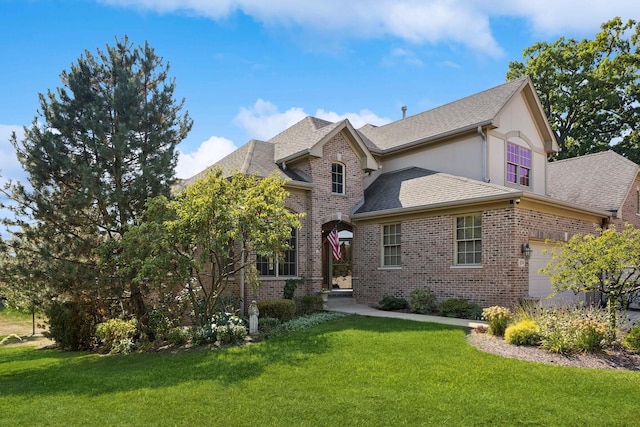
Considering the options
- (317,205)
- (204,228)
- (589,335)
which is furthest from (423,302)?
(204,228)

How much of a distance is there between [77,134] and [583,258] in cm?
1356

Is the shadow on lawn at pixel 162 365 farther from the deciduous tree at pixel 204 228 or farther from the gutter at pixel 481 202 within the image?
the gutter at pixel 481 202

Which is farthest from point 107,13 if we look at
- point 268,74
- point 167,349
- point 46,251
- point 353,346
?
point 353,346

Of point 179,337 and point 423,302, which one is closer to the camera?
point 179,337

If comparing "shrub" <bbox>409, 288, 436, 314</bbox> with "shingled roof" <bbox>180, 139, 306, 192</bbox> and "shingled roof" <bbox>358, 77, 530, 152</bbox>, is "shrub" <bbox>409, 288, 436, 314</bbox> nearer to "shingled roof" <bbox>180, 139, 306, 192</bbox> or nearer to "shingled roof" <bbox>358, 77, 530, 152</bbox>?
"shingled roof" <bbox>180, 139, 306, 192</bbox>

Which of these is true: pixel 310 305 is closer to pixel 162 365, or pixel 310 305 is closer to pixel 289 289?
pixel 289 289

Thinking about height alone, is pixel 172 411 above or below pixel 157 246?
below

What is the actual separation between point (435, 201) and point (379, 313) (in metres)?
4.01

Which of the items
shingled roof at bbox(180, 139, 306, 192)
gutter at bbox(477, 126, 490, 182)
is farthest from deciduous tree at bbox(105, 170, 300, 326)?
gutter at bbox(477, 126, 490, 182)

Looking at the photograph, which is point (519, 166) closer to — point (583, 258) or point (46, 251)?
point (583, 258)

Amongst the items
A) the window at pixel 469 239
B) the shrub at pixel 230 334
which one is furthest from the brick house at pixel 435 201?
the shrub at pixel 230 334

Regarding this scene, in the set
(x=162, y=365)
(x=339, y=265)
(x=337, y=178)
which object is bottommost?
(x=162, y=365)

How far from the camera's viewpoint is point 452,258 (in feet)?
47.1

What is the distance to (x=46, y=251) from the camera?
12.3 meters
